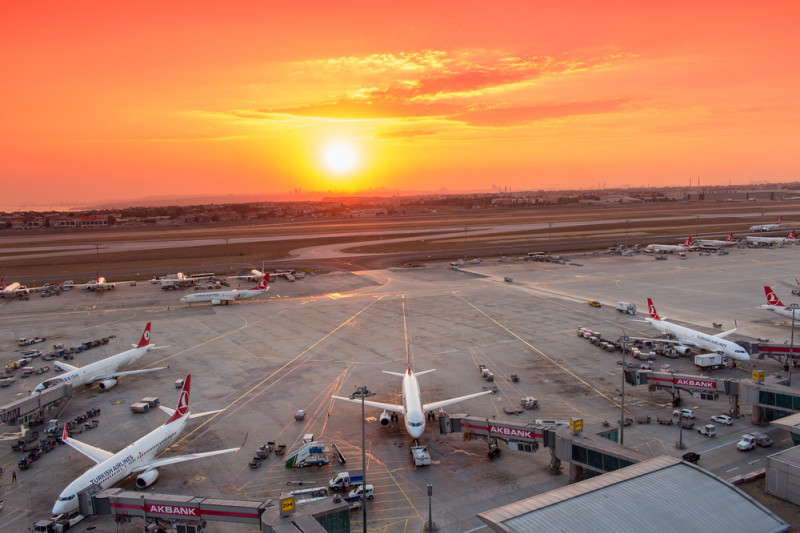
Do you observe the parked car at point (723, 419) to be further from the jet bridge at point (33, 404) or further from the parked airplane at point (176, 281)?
the parked airplane at point (176, 281)

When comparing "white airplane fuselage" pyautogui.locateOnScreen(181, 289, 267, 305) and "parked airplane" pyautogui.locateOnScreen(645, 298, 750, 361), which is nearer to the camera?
"parked airplane" pyautogui.locateOnScreen(645, 298, 750, 361)

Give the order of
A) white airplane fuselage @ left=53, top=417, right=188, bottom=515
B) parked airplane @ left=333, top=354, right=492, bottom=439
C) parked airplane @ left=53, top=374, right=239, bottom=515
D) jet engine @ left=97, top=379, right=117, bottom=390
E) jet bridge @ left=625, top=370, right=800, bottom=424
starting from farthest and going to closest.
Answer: jet engine @ left=97, top=379, right=117, bottom=390
jet bridge @ left=625, top=370, right=800, bottom=424
parked airplane @ left=333, top=354, right=492, bottom=439
parked airplane @ left=53, top=374, right=239, bottom=515
white airplane fuselage @ left=53, top=417, right=188, bottom=515

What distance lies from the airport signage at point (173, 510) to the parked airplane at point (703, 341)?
59808mm

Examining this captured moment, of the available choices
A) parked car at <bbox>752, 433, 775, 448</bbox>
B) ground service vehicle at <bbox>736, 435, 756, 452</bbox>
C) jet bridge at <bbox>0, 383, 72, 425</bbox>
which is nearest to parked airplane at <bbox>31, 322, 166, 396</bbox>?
jet bridge at <bbox>0, 383, 72, 425</bbox>

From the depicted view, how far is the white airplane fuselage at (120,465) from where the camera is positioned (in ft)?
118

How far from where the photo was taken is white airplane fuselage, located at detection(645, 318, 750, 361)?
6219 cm

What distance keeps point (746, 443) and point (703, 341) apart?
2563 cm

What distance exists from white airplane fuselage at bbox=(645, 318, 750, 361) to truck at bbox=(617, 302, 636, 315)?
45.0ft

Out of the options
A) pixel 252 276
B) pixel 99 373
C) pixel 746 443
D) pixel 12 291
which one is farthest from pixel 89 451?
pixel 12 291

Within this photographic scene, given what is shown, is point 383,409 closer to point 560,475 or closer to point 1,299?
point 560,475

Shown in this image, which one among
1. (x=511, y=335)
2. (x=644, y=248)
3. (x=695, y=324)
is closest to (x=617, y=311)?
(x=695, y=324)

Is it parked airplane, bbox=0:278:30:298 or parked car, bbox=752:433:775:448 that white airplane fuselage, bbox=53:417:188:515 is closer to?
parked car, bbox=752:433:775:448

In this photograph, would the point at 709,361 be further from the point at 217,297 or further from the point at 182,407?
the point at 217,297

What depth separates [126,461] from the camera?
39.6 m
